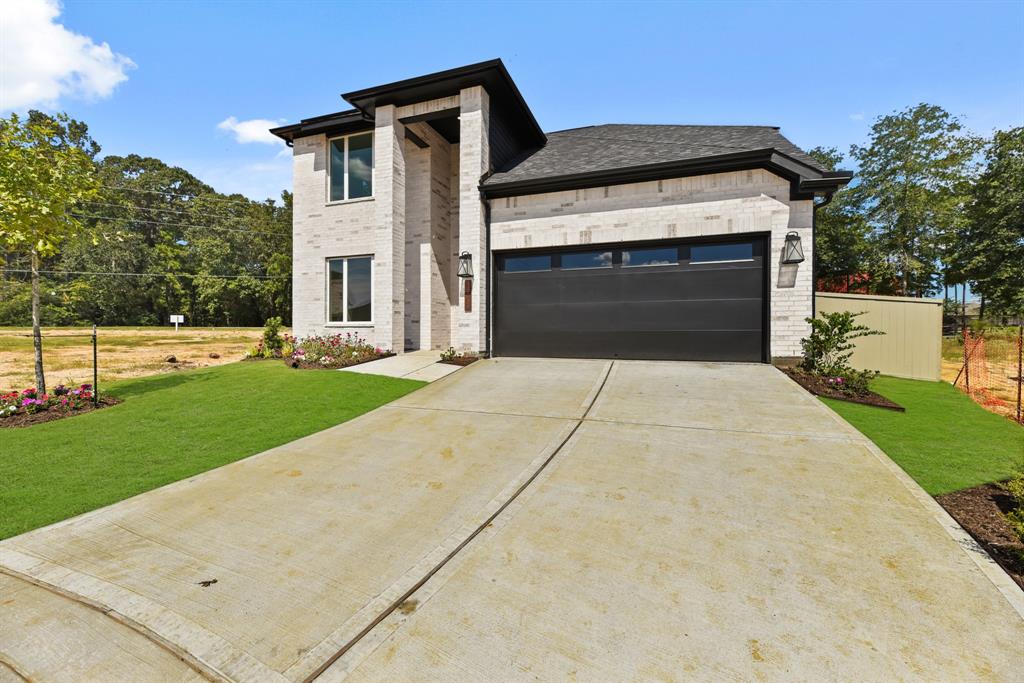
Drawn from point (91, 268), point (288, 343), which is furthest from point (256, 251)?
point (288, 343)

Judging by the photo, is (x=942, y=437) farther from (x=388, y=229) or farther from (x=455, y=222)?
(x=455, y=222)

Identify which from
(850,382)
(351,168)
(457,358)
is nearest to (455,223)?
(351,168)

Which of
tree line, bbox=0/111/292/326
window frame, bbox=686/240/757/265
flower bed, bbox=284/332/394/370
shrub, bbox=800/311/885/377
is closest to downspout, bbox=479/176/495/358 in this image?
flower bed, bbox=284/332/394/370

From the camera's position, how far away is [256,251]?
46.2m

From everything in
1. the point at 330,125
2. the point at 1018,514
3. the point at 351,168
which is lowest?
the point at 1018,514

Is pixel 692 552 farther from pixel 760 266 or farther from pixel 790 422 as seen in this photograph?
pixel 760 266

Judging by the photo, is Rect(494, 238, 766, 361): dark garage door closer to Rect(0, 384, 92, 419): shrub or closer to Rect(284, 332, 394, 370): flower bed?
Rect(284, 332, 394, 370): flower bed

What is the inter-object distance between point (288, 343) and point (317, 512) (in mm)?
10795

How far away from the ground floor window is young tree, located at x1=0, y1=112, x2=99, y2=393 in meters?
5.52

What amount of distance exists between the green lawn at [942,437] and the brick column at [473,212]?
293 inches

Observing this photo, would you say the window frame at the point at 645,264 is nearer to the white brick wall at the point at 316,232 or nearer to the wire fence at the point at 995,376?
the wire fence at the point at 995,376

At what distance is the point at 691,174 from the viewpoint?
927cm

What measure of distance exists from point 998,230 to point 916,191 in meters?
4.32

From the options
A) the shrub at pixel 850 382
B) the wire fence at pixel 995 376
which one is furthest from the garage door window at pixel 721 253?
the wire fence at pixel 995 376
